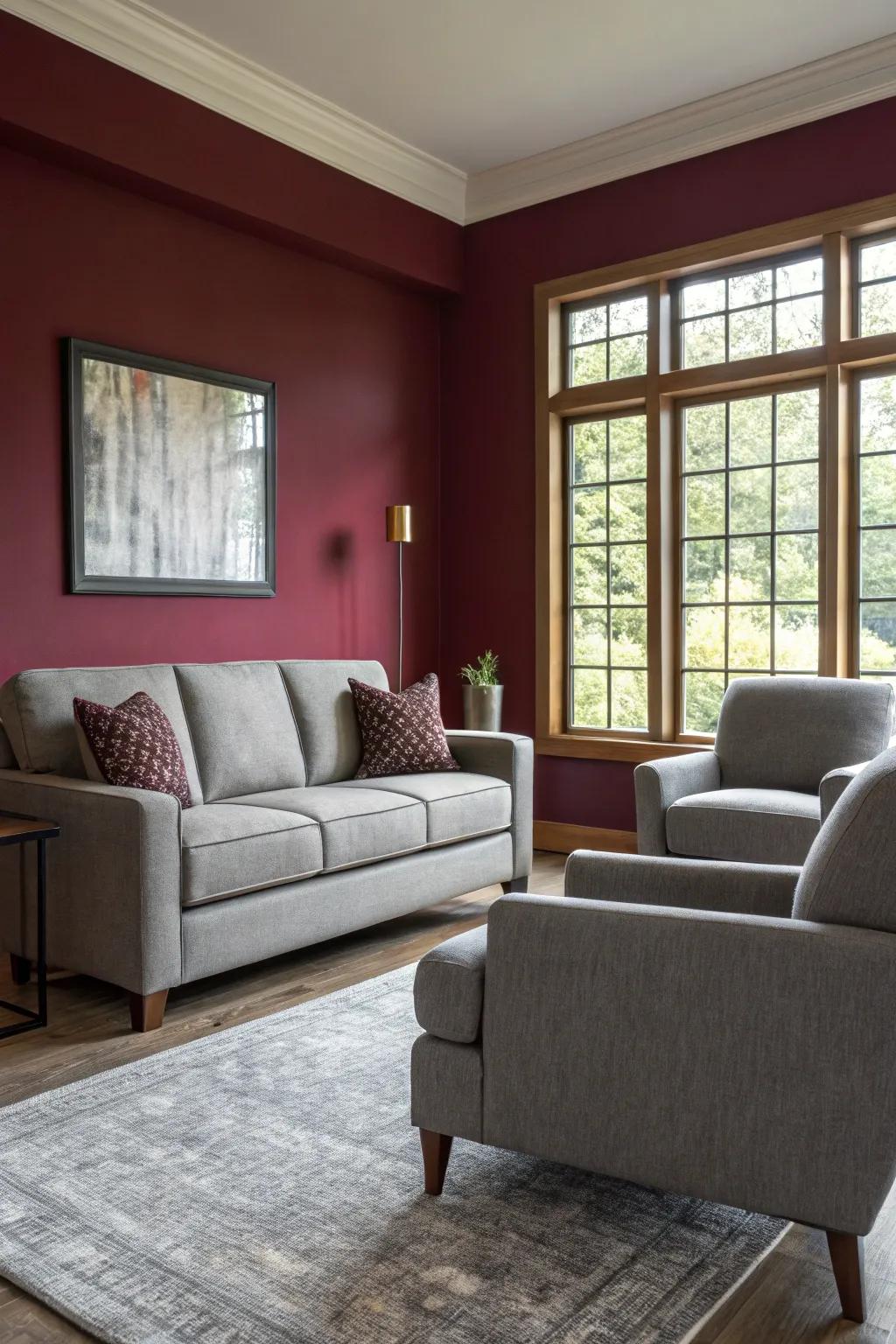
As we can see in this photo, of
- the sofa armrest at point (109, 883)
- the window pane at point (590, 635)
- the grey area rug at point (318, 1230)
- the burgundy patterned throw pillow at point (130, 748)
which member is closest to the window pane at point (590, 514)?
the window pane at point (590, 635)

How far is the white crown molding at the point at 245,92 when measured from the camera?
3.81 meters

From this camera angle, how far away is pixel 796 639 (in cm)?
473

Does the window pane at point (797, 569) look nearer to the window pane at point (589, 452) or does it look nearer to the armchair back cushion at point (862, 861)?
the window pane at point (589, 452)

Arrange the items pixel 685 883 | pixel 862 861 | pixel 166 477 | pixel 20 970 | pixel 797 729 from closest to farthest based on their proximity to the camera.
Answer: pixel 862 861, pixel 685 883, pixel 20 970, pixel 797 729, pixel 166 477

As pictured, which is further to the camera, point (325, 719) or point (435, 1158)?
point (325, 719)

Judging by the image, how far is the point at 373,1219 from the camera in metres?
1.97

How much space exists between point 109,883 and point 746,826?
2.07 meters

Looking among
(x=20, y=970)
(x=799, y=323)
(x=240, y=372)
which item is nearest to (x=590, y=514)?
(x=799, y=323)

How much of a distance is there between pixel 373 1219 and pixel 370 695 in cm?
253

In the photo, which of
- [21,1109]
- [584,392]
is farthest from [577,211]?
[21,1109]

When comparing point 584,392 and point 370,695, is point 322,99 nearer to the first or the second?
point 584,392

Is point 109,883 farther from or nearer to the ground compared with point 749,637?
nearer to the ground

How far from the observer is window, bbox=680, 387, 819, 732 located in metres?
4.69

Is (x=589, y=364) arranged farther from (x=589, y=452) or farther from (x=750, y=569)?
(x=750, y=569)
